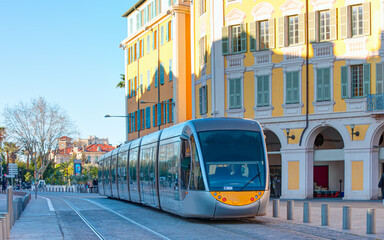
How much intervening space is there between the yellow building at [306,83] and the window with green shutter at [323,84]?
0.18 ft

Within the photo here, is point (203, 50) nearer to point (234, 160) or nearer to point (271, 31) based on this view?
point (271, 31)

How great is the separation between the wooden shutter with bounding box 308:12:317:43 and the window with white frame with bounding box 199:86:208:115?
8378 millimetres

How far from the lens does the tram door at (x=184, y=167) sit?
66.7 feet

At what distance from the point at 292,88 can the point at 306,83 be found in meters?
0.98

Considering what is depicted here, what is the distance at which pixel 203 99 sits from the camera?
4459 centimetres

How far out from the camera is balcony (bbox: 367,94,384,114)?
116ft

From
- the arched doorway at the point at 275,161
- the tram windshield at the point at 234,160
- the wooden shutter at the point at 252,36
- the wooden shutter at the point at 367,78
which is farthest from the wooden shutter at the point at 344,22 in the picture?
the tram windshield at the point at 234,160

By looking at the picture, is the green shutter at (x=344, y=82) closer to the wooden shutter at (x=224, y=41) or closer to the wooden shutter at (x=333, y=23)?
the wooden shutter at (x=333, y=23)

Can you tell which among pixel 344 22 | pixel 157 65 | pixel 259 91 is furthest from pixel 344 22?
pixel 157 65

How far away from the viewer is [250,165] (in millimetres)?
19625

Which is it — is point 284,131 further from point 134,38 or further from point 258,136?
point 134,38

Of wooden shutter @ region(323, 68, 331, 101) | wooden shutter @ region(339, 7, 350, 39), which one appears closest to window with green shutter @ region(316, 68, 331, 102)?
wooden shutter @ region(323, 68, 331, 101)

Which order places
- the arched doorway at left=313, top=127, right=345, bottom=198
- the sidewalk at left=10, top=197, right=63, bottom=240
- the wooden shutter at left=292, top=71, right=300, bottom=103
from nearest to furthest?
the sidewalk at left=10, top=197, right=63, bottom=240 < the wooden shutter at left=292, top=71, right=300, bottom=103 < the arched doorway at left=313, top=127, right=345, bottom=198

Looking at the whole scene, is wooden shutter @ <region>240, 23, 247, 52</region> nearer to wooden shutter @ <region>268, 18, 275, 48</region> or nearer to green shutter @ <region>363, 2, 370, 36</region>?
wooden shutter @ <region>268, 18, 275, 48</region>
